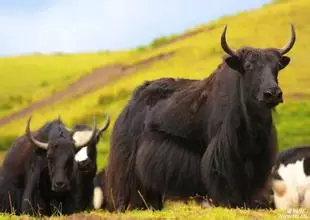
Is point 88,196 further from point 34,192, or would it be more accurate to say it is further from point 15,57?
point 15,57

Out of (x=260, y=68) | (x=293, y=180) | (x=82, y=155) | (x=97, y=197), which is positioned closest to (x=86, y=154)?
(x=82, y=155)

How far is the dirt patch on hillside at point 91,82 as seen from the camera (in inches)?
1652

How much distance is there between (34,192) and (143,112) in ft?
5.42

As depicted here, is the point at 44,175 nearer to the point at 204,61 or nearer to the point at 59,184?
the point at 59,184

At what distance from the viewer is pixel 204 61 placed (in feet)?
124

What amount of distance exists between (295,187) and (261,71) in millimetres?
4671

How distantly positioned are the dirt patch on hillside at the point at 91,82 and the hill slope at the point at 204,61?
1.99ft

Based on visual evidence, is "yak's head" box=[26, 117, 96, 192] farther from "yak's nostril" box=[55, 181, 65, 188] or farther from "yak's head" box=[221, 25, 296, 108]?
"yak's head" box=[221, 25, 296, 108]

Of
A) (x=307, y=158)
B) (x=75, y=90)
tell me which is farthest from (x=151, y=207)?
(x=75, y=90)

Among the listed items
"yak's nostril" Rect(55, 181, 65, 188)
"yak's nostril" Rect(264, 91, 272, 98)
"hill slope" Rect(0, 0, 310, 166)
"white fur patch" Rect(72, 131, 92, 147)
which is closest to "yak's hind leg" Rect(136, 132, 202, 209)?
"yak's nostril" Rect(55, 181, 65, 188)

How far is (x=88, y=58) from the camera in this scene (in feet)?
219

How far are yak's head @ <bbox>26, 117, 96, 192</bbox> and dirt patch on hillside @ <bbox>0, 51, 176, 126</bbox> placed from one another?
29.4 meters

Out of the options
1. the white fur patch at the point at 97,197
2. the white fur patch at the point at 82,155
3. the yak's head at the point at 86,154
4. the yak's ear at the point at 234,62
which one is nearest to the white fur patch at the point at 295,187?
the white fur patch at the point at 97,197

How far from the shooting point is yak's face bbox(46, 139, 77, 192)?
1104 centimetres
